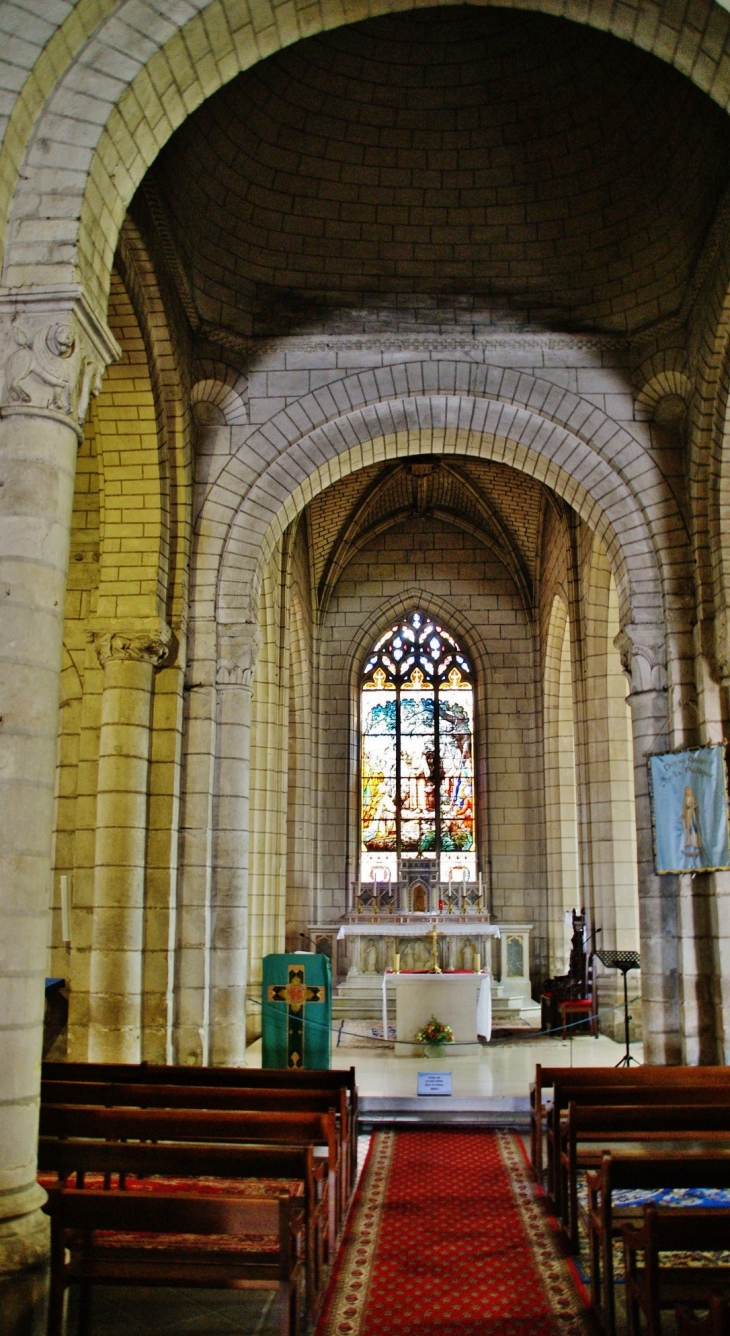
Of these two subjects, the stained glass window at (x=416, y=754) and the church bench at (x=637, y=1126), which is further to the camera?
the stained glass window at (x=416, y=754)

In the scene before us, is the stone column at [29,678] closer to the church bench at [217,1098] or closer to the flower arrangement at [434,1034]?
the church bench at [217,1098]

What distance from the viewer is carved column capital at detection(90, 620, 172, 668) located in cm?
964

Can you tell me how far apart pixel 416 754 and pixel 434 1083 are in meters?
10.1

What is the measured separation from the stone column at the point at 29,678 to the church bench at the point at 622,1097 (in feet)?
9.74

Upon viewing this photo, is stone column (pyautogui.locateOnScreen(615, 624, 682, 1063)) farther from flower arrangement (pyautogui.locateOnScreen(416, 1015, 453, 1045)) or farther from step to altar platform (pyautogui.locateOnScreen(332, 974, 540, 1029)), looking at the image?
step to altar platform (pyautogui.locateOnScreen(332, 974, 540, 1029))

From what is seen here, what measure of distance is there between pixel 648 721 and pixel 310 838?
8672 millimetres

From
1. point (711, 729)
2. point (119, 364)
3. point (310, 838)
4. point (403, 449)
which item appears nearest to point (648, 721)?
point (711, 729)

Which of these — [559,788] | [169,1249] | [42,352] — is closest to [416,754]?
[559,788]

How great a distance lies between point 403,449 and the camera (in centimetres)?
1180

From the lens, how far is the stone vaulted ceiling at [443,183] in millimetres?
10445

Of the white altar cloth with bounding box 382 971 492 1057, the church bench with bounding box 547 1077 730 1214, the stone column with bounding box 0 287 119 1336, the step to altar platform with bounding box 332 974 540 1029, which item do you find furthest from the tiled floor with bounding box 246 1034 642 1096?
the stone column with bounding box 0 287 119 1336

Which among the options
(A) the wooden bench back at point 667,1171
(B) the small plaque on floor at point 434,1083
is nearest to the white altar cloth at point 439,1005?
(B) the small plaque on floor at point 434,1083

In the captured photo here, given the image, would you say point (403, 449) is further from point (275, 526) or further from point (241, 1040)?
point (241, 1040)

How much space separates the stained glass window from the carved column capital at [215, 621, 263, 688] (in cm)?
854
